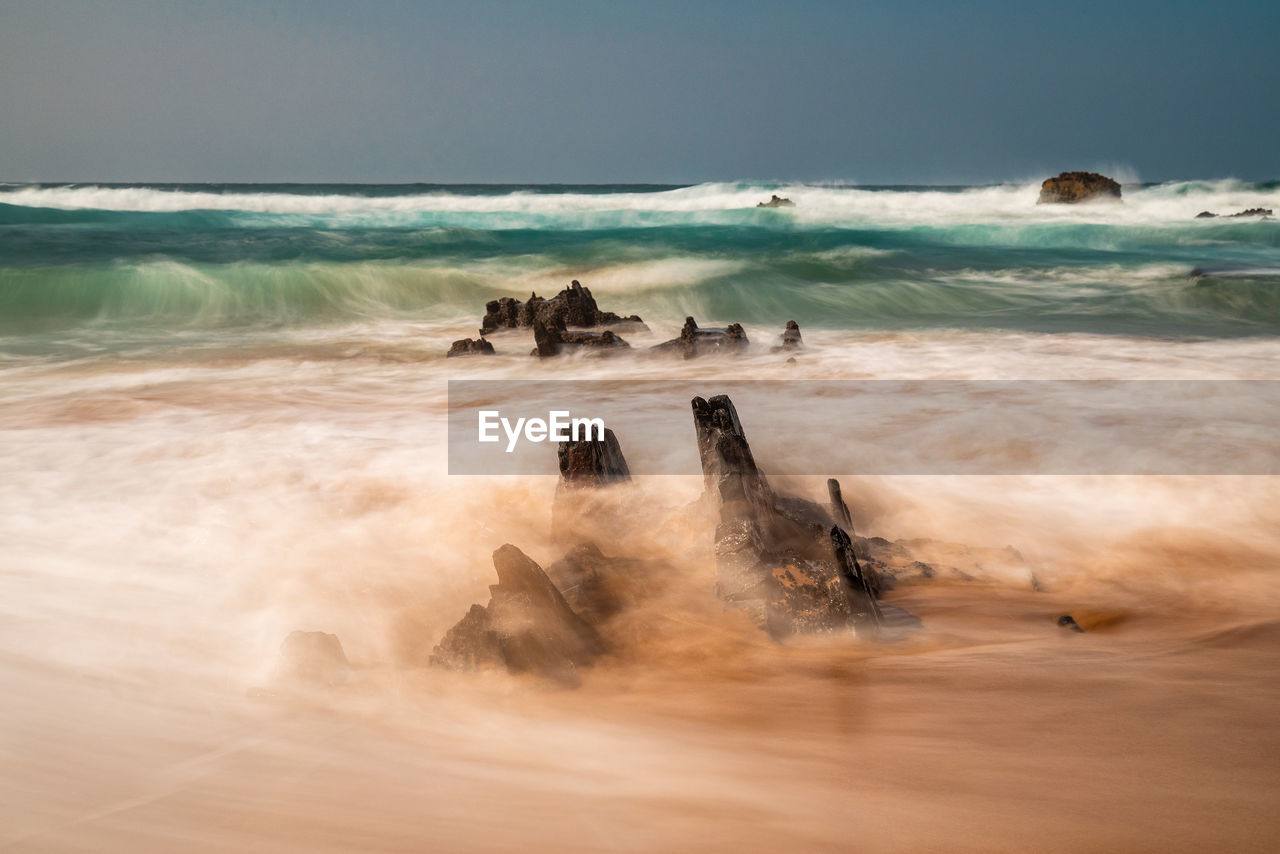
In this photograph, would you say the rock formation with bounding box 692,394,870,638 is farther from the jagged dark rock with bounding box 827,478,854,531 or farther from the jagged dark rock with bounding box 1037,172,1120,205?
the jagged dark rock with bounding box 1037,172,1120,205

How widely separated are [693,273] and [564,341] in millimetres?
8689

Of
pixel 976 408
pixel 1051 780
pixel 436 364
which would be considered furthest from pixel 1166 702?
pixel 436 364

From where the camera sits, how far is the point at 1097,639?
10.1 ft

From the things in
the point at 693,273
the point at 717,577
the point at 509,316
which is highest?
the point at 693,273

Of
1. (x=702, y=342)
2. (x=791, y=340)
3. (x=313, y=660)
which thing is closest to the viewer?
(x=313, y=660)

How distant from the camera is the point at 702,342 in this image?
29.4ft

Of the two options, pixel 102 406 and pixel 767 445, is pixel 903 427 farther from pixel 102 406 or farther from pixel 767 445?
pixel 102 406

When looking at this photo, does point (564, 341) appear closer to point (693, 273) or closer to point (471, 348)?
point (471, 348)

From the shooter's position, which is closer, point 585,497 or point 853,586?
point 853,586

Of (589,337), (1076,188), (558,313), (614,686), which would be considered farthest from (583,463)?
(1076,188)

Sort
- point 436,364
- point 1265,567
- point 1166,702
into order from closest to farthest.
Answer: point 1166,702 → point 1265,567 → point 436,364

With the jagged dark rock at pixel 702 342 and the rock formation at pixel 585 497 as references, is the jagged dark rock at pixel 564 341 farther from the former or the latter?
the rock formation at pixel 585 497

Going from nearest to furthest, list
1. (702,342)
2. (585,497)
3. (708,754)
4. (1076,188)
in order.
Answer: (708,754) < (585,497) < (702,342) < (1076,188)

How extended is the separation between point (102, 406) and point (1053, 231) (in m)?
28.1
